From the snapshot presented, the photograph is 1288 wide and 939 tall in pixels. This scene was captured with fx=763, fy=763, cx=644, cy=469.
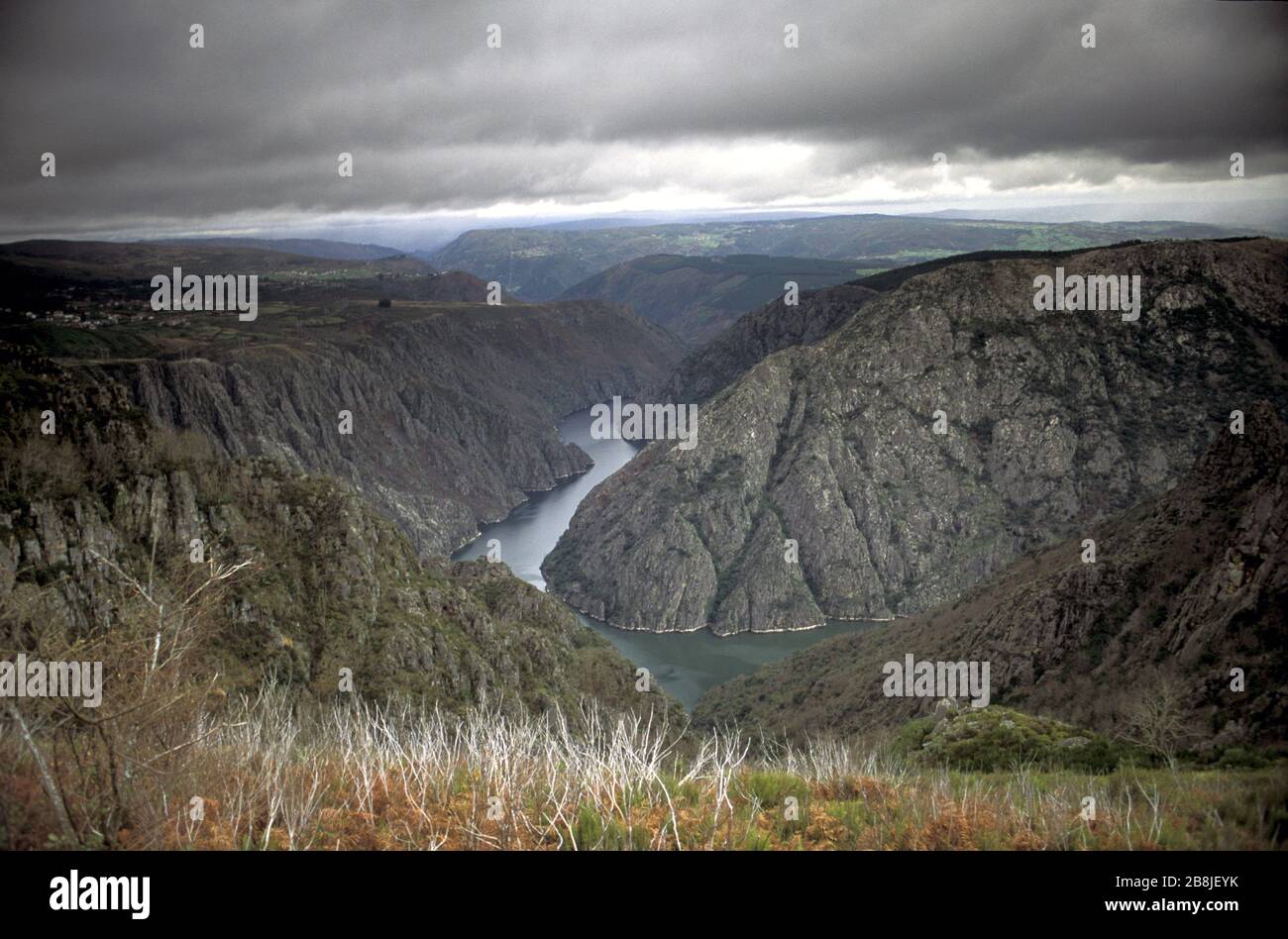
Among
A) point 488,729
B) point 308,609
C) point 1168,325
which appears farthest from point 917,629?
point 1168,325

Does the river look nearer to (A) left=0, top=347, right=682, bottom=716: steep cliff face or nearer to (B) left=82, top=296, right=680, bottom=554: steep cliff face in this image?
(B) left=82, top=296, right=680, bottom=554: steep cliff face

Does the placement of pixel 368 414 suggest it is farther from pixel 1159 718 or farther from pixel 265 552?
pixel 1159 718

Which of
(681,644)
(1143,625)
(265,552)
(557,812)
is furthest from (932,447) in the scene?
(557,812)
